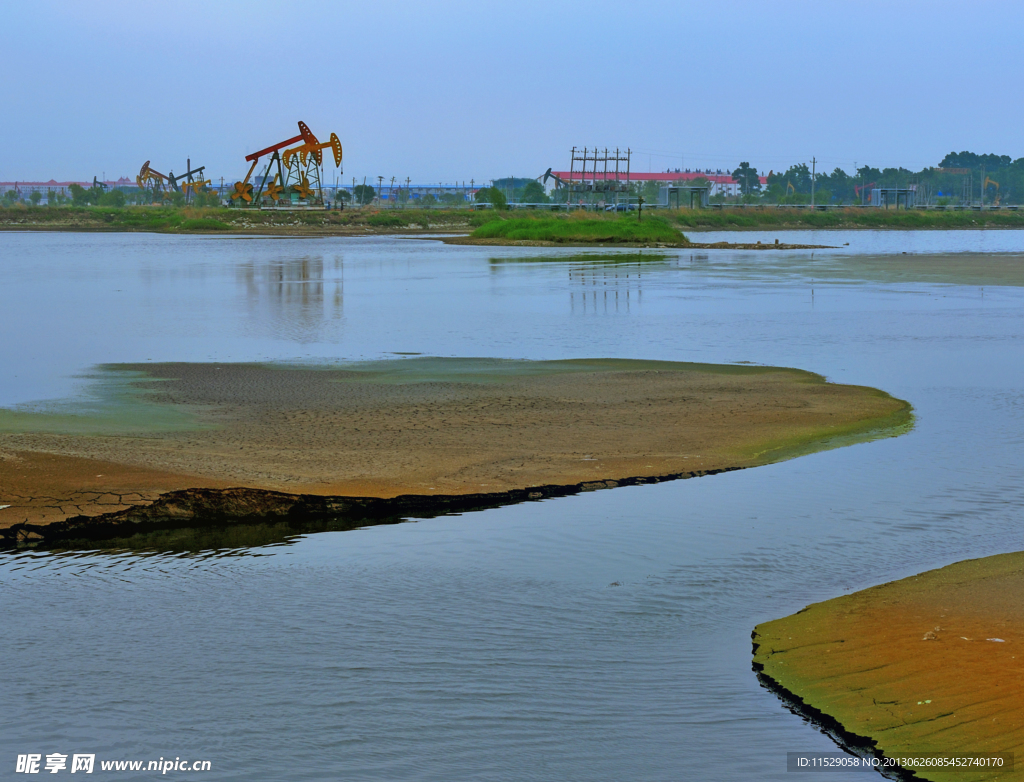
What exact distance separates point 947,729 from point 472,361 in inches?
622

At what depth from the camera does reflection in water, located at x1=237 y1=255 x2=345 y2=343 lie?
27406 mm

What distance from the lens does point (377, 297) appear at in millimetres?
36688

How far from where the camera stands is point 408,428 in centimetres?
1420

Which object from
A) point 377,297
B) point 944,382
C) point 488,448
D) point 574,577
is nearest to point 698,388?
point 944,382

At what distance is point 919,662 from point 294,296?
31.9m

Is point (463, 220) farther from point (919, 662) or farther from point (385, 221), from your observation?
point (919, 662)

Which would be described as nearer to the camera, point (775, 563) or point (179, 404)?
point (775, 563)

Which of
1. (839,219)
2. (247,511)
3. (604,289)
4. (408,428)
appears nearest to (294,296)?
(604,289)

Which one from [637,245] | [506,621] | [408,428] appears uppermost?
[637,245]

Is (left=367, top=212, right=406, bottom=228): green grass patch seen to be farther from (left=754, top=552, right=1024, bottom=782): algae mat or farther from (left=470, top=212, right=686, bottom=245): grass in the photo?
(left=754, top=552, right=1024, bottom=782): algae mat

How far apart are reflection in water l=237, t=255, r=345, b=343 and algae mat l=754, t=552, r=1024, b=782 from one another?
1840 cm

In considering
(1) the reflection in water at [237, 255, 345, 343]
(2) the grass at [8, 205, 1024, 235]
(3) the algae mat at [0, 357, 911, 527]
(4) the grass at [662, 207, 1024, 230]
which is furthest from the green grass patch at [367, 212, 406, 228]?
(3) the algae mat at [0, 357, 911, 527]

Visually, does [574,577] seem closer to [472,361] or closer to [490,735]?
[490,735]

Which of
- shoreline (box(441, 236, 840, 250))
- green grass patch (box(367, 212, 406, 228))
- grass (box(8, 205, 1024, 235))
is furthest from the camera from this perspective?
green grass patch (box(367, 212, 406, 228))
